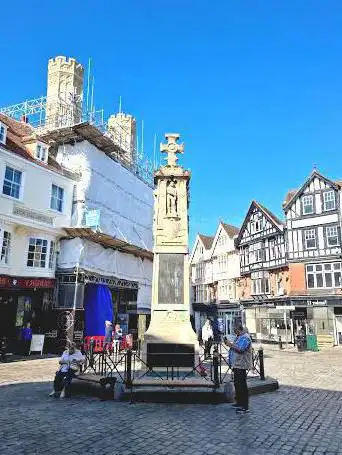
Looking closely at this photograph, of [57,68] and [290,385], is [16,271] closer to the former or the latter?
[290,385]

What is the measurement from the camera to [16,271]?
22.6 metres

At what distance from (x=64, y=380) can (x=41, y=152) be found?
725 inches

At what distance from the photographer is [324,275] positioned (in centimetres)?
3569

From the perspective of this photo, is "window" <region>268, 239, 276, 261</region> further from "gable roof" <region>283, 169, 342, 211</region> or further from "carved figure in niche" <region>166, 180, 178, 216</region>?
"carved figure in niche" <region>166, 180, 178, 216</region>

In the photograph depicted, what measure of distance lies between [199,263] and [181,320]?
43880mm

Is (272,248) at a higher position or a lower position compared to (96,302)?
higher

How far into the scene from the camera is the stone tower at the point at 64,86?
31.5m

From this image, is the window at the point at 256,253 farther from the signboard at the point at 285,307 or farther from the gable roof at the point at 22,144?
the gable roof at the point at 22,144

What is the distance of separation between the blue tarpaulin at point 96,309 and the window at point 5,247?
630 cm

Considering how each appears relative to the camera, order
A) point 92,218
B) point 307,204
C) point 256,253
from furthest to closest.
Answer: point 256,253
point 307,204
point 92,218

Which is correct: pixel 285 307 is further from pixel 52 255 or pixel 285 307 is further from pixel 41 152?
pixel 41 152

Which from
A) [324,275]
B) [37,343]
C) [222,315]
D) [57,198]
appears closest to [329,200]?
[324,275]

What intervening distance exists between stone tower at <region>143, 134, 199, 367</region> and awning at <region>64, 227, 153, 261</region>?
38.7 ft

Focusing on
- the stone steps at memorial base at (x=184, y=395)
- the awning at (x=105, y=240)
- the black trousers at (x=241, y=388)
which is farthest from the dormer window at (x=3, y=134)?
the black trousers at (x=241, y=388)
